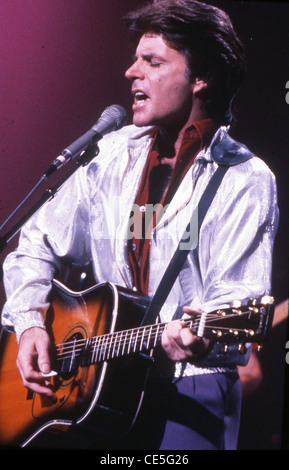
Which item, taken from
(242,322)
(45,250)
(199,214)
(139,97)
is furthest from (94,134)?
(242,322)

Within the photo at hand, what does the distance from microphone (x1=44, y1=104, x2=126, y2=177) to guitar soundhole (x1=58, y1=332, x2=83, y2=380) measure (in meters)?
0.57

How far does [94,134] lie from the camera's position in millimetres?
1837

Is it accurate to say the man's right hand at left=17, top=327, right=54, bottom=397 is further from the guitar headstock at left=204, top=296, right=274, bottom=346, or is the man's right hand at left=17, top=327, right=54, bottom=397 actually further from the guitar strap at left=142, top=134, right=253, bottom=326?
the guitar headstock at left=204, top=296, right=274, bottom=346

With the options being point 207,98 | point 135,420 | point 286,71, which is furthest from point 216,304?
point 286,71

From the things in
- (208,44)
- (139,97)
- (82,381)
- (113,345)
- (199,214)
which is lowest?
(82,381)

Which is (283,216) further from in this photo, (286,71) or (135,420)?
(135,420)

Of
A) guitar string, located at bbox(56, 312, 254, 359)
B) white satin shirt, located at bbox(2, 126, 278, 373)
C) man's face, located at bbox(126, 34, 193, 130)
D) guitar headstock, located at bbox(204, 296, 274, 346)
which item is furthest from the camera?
man's face, located at bbox(126, 34, 193, 130)

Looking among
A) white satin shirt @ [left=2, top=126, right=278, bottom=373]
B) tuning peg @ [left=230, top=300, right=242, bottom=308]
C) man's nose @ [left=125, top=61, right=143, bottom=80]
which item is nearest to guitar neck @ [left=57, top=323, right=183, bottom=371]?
white satin shirt @ [left=2, top=126, right=278, bottom=373]

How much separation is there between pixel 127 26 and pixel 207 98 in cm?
49

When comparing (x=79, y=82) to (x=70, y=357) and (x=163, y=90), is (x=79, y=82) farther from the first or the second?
(x=70, y=357)

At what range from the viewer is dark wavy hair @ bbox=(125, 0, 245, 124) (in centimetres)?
203

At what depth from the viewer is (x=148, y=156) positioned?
211 centimetres

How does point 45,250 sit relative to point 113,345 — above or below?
above

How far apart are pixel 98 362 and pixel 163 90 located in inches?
39.3
